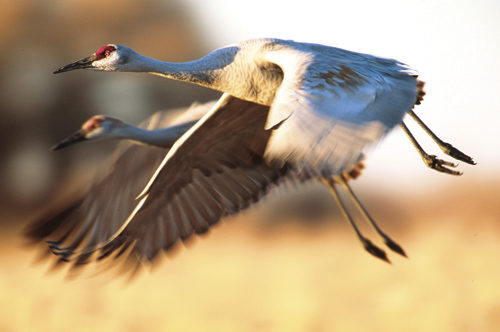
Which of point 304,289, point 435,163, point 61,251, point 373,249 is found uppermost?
point 435,163

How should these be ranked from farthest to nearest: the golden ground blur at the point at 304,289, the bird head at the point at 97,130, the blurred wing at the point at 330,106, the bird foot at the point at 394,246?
the golden ground blur at the point at 304,289 < the bird foot at the point at 394,246 < the bird head at the point at 97,130 < the blurred wing at the point at 330,106

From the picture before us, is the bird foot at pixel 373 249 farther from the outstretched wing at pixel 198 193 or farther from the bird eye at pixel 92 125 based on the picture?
the bird eye at pixel 92 125

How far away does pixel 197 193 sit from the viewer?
17.7 feet

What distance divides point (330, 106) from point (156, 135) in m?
1.72

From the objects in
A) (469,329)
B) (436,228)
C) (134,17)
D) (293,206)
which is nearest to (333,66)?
(469,329)

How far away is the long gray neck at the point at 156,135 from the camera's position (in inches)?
→ 196

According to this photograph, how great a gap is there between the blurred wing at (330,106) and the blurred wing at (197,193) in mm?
1022

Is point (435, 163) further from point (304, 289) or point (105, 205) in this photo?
point (304, 289)

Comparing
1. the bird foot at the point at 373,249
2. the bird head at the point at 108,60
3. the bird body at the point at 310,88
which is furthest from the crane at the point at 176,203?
the bird body at the point at 310,88

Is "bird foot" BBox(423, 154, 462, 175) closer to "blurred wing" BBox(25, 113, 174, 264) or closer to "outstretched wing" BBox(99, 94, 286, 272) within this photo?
"outstretched wing" BBox(99, 94, 286, 272)

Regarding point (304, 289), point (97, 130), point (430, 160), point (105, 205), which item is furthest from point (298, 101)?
point (304, 289)

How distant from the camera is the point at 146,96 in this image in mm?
11766

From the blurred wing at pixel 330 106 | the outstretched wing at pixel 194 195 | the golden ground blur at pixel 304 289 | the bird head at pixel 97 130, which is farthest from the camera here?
the golden ground blur at pixel 304 289

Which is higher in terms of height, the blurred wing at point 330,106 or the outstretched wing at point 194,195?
the blurred wing at point 330,106
